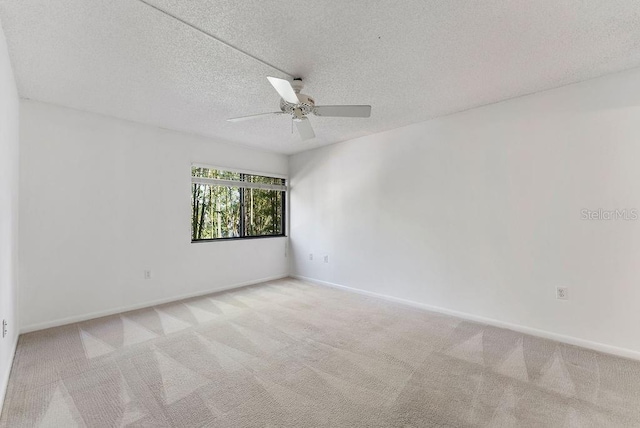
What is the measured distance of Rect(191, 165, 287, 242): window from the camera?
14.1 ft

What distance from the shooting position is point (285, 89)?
1.96 metres

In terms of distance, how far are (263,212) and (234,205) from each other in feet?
1.98

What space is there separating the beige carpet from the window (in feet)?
5.57

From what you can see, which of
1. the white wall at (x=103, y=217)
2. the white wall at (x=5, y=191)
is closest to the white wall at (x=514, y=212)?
the white wall at (x=103, y=217)

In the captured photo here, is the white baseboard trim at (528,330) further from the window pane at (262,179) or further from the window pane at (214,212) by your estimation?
the window pane at (262,179)

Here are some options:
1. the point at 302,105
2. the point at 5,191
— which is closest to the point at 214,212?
the point at 5,191

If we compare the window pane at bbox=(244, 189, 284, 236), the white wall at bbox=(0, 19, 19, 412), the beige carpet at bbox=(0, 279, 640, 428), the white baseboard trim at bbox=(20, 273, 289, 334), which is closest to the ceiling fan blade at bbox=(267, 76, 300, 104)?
the white wall at bbox=(0, 19, 19, 412)

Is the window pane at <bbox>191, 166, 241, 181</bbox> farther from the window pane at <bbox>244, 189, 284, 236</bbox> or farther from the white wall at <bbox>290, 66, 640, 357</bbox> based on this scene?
the white wall at <bbox>290, 66, 640, 357</bbox>

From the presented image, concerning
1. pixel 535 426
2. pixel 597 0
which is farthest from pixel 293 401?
pixel 597 0

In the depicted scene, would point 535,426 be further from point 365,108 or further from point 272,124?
point 272,124

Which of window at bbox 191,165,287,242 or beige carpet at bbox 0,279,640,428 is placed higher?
window at bbox 191,165,287,242

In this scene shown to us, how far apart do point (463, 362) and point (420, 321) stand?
0.87 meters

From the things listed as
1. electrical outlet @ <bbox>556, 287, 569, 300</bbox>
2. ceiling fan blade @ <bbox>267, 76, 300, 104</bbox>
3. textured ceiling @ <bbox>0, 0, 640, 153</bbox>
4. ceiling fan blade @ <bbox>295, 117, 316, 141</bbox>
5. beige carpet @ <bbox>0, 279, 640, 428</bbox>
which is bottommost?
beige carpet @ <bbox>0, 279, 640, 428</bbox>

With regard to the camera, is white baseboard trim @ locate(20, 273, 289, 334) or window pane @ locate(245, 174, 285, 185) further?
window pane @ locate(245, 174, 285, 185)
